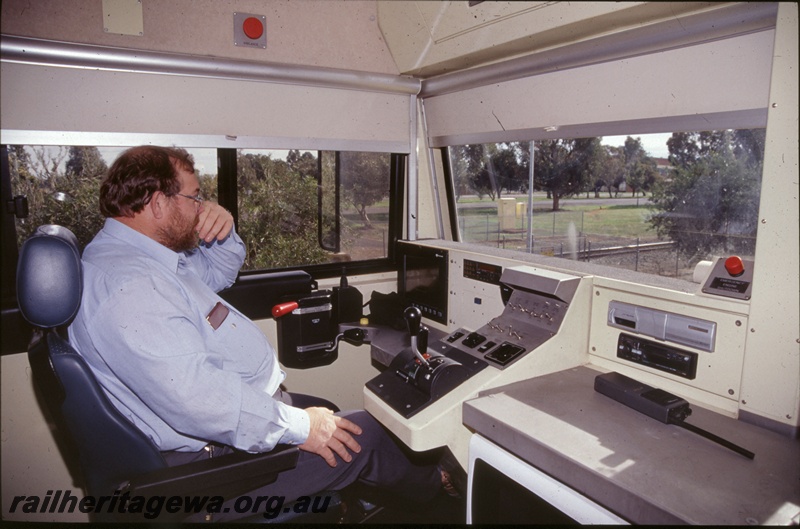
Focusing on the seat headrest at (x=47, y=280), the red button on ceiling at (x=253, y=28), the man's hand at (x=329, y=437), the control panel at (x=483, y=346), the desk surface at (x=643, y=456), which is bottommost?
the man's hand at (x=329, y=437)

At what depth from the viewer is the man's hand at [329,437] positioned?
1.55 metres

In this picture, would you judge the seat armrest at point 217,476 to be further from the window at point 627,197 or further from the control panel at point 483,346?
the window at point 627,197

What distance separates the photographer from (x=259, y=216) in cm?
257

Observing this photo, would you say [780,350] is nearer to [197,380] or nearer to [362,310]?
[197,380]

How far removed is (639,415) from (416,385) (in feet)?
2.22

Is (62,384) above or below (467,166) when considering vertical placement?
below

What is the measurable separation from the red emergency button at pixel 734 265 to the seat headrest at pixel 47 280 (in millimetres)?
1787

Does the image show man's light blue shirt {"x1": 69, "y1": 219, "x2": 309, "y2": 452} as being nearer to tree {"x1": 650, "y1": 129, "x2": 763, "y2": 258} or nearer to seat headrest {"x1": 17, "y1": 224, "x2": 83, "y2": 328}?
seat headrest {"x1": 17, "y1": 224, "x2": 83, "y2": 328}

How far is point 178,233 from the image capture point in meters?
1.70

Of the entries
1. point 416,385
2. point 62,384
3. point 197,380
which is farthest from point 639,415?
point 62,384

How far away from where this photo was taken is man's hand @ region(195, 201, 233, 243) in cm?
205

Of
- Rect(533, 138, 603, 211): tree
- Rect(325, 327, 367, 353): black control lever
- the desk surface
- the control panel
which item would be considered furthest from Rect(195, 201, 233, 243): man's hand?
Rect(533, 138, 603, 211): tree

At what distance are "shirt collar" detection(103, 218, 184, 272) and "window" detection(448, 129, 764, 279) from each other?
1617 millimetres

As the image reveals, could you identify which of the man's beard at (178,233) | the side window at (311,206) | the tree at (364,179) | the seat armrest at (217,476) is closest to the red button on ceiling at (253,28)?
the side window at (311,206)
